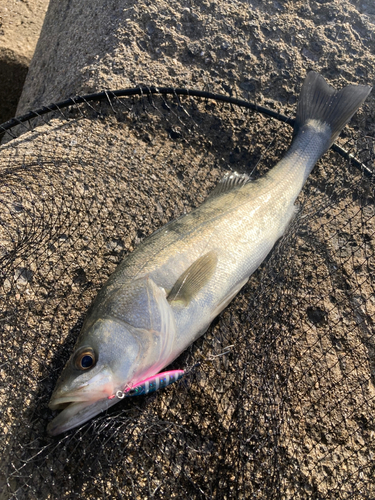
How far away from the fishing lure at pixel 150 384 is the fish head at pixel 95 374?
0.14 feet

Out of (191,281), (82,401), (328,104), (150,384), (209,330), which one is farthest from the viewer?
(328,104)

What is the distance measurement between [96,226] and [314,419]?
1874mm

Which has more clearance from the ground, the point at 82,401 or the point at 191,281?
the point at 191,281

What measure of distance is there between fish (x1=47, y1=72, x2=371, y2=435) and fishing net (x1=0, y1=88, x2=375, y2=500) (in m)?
0.27

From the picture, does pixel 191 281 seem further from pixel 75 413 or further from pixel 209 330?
pixel 75 413

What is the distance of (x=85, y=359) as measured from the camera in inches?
67.9

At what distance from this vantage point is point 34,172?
2584 millimetres

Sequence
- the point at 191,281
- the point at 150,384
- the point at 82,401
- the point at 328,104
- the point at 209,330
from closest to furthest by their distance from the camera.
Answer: the point at 82,401 < the point at 150,384 < the point at 191,281 < the point at 209,330 < the point at 328,104

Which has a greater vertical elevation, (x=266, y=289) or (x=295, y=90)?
(x=295, y=90)

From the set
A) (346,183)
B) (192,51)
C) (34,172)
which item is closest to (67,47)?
(192,51)

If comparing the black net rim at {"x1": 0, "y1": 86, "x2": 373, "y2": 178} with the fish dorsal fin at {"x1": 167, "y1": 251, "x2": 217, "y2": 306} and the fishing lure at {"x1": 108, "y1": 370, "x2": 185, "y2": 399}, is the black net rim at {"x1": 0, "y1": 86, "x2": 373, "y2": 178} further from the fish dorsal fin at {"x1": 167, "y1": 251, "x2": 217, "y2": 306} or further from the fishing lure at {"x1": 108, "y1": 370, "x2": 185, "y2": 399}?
the fishing lure at {"x1": 108, "y1": 370, "x2": 185, "y2": 399}

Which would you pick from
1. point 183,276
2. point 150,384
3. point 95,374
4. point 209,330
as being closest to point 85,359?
point 95,374

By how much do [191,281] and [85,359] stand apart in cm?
69

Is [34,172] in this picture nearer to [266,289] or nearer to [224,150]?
[224,150]
